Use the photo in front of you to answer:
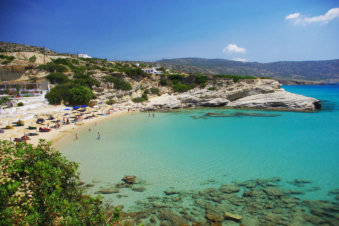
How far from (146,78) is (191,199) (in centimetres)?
4742

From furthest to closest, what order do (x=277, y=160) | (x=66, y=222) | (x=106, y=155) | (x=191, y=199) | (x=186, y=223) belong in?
1. (x=106, y=155)
2. (x=277, y=160)
3. (x=191, y=199)
4. (x=186, y=223)
5. (x=66, y=222)

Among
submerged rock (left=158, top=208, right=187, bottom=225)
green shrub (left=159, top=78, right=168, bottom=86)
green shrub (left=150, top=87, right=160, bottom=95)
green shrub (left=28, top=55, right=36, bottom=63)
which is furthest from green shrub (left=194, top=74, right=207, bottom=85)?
green shrub (left=28, top=55, right=36, bottom=63)

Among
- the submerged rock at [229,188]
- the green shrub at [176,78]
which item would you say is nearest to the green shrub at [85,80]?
the green shrub at [176,78]

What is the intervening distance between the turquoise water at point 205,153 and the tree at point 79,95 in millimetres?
12210

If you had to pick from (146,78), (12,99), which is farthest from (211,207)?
(146,78)

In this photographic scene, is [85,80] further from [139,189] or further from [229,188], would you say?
[229,188]

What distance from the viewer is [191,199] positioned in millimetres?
10211

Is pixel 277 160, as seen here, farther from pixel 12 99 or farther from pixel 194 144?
pixel 12 99

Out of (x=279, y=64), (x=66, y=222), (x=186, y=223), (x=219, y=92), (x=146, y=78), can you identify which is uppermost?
(x=279, y=64)

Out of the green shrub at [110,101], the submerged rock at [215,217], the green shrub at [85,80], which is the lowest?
the submerged rock at [215,217]

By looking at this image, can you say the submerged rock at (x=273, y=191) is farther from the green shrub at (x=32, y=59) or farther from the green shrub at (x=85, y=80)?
the green shrub at (x=32, y=59)

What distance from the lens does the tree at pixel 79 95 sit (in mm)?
37344

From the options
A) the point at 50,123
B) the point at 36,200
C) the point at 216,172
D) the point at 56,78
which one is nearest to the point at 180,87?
the point at 56,78

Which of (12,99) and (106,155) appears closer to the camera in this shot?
(106,155)
